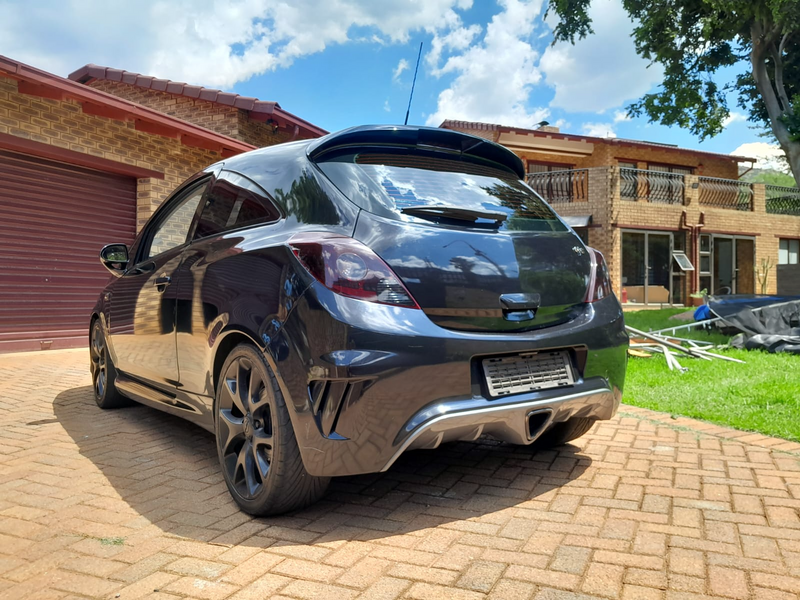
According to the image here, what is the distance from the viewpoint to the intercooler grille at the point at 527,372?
8.27ft

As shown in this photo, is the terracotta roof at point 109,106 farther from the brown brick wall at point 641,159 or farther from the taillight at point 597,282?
the brown brick wall at point 641,159

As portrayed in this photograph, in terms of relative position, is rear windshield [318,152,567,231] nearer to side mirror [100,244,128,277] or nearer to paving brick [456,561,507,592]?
paving brick [456,561,507,592]

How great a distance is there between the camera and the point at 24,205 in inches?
325

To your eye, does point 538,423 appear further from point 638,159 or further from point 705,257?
point 638,159

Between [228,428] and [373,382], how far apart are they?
0.90 m

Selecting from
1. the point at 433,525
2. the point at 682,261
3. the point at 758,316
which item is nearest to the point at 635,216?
the point at 682,261

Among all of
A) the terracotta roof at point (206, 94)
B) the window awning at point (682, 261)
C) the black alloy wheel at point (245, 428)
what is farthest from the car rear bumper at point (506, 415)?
the window awning at point (682, 261)

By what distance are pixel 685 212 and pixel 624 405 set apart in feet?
62.8

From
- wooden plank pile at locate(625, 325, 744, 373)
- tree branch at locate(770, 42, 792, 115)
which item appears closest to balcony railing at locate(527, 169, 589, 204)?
tree branch at locate(770, 42, 792, 115)

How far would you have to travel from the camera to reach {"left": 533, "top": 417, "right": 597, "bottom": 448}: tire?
11.0 ft

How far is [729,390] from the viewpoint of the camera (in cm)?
509

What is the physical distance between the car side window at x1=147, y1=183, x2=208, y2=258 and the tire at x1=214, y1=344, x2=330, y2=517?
46.1 inches

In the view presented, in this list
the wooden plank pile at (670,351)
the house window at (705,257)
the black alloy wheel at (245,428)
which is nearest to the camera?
the black alloy wheel at (245,428)

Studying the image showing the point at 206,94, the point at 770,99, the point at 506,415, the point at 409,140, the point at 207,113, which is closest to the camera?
the point at 506,415
